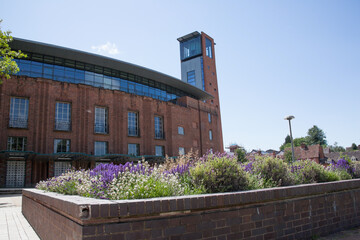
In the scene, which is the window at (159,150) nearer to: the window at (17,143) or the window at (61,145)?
the window at (61,145)

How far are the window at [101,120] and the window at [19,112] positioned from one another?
6932mm

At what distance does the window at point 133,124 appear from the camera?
108 ft

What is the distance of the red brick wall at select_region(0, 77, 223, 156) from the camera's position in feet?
83.8

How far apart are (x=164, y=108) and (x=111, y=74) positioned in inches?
327

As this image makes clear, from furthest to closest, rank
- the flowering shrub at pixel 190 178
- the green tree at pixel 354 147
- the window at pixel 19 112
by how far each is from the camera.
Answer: the green tree at pixel 354 147, the window at pixel 19 112, the flowering shrub at pixel 190 178

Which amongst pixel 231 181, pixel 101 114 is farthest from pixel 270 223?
pixel 101 114

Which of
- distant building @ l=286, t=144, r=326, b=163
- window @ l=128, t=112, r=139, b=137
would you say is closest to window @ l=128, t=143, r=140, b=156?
window @ l=128, t=112, r=139, b=137

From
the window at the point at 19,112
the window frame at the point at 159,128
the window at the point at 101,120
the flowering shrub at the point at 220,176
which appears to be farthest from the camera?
the window frame at the point at 159,128

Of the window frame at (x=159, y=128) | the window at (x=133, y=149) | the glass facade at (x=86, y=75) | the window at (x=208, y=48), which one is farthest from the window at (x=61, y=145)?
the window at (x=208, y=48)

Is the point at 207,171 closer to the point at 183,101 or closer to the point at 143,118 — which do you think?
the point at 143,118

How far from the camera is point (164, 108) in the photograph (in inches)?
1465

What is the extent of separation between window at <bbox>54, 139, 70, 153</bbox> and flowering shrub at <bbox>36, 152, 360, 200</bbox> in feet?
68.5

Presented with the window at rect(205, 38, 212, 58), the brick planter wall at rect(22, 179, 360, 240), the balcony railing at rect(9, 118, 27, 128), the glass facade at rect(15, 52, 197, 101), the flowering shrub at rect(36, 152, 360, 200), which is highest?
the window at rect(205, 38, 212, 58)

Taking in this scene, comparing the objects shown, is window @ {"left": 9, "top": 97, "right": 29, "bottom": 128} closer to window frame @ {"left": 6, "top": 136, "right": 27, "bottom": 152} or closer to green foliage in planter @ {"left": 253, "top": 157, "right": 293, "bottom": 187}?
window frame @ {"left": 6, "top": 136, "right": 27, "bottom": 152}
